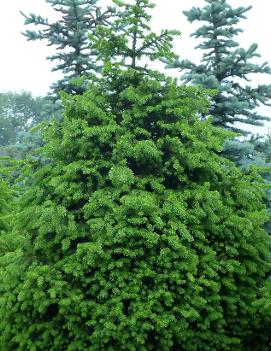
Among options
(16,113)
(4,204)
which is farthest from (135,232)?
(16,113)

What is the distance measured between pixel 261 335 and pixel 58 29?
10.00m

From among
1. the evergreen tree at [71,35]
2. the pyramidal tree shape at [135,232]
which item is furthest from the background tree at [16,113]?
the pyramidal tree shape at [135,232]

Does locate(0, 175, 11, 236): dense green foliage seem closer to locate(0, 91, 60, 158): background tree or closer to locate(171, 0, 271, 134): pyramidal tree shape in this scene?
locate(171, 0, 271, 134): pyramidal tree shape

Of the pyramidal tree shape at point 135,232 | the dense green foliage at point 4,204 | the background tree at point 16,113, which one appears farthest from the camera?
the background tree at point 16,113

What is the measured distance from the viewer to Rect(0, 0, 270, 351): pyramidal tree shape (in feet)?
17.6

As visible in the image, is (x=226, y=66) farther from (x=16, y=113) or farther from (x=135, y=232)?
(x=16, y=113)

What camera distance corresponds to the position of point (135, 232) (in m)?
5.35

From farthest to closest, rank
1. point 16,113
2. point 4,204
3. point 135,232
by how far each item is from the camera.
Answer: point 16,113, point 4,204, point 135,232

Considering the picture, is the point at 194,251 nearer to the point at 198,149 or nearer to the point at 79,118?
the point at 198,149

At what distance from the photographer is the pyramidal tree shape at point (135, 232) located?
5.36m

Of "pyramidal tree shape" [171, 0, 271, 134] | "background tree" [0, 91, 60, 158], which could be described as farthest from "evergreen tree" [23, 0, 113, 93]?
"background tree" [0, 91, 60, 158]

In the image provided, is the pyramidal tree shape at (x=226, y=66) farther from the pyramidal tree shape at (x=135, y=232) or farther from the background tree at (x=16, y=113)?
the background tree at (x=16, y=113)

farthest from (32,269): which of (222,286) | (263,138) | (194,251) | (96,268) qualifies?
(263,138)

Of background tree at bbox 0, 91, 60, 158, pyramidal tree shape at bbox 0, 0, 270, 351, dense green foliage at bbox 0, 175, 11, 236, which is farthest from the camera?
background tree at bbox 0, 91, 60, 158
